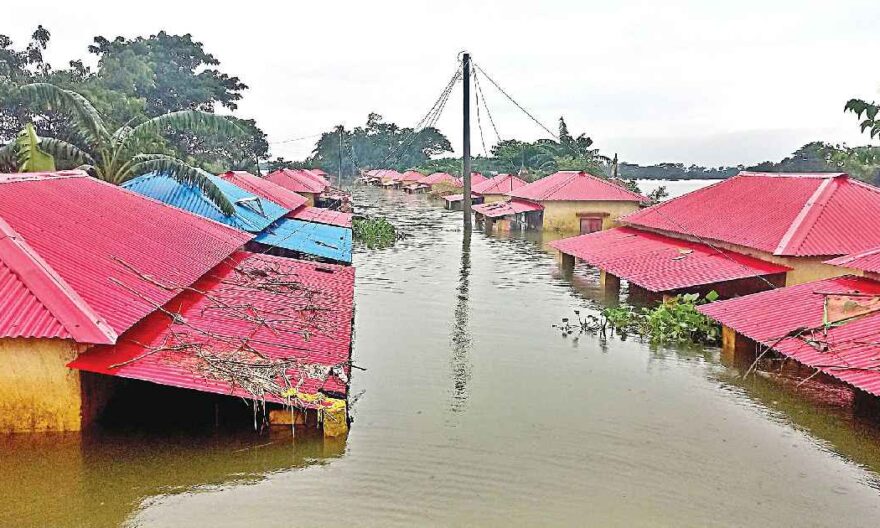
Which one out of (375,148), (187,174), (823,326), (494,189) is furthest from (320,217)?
(375,148)

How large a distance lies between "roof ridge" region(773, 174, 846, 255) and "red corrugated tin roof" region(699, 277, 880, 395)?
3005 millimetres

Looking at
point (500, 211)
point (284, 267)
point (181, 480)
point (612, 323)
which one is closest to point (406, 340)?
point (284, 267)

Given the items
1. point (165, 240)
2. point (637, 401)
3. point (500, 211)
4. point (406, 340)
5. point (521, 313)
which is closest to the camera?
point (637, 401)

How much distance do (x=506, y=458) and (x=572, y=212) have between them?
32.7 meters

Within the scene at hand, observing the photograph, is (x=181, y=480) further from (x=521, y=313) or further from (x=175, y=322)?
(x=521, y=313)

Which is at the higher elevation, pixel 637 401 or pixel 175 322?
pixel 175 322

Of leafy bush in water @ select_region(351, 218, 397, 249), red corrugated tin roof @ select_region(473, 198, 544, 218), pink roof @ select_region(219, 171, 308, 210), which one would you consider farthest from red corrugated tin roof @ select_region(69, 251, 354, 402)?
red corrugated tin roof @ select_region(473, 198, 544, 218)

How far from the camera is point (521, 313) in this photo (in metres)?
20.9

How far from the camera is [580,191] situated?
139ft

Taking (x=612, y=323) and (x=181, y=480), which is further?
(x=612, y=323)

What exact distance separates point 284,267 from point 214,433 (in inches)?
313

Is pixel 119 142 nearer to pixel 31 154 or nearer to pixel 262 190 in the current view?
pixel 31 154

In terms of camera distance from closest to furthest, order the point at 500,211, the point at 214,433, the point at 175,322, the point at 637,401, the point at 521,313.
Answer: the point at 214,433, the point at 175,322, the point at 637,401, the point at 521,313, the point at 500,211

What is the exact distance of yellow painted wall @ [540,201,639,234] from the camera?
137 feet
